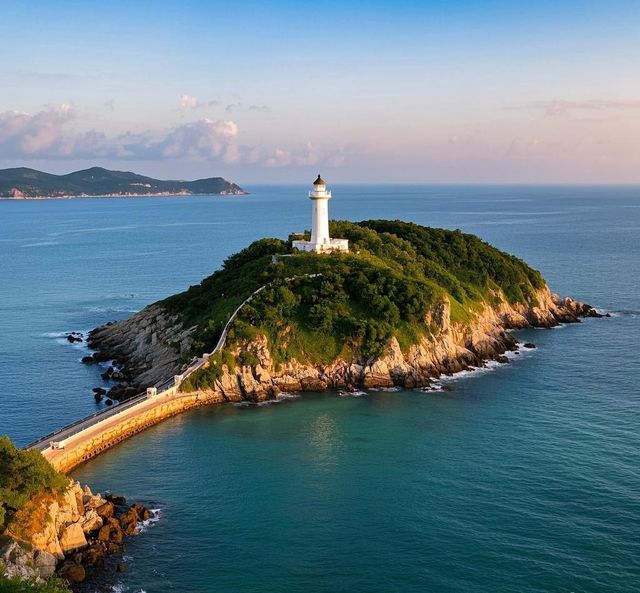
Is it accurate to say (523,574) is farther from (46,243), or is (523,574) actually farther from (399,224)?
(46,243)

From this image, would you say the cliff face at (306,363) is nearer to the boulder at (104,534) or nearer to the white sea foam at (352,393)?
the white sea foam at (352,393)

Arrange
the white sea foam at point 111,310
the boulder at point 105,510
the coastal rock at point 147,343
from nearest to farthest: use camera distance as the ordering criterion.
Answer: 1. the boulder at point 105,510
2. the coastal rock at point 147,343
3. the white sea foam at point 111,310

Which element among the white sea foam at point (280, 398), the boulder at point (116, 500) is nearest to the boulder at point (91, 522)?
the boulder at point (116, 500)

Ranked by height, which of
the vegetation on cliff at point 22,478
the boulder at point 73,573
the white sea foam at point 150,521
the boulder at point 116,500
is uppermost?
the vegetation on cliff at point 22,478

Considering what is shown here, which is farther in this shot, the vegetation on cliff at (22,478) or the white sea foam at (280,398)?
the white sea foam at (280,398)

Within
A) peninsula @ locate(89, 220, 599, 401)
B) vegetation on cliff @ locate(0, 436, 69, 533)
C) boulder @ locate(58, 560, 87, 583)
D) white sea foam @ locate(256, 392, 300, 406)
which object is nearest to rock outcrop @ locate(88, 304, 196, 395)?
peninsula @ locate(89, 220, 599, 401)
